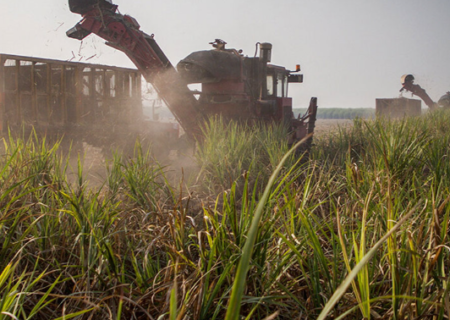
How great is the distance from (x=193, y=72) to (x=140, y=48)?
111 centimetres

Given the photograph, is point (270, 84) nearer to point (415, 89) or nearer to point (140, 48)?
point (140, 48)

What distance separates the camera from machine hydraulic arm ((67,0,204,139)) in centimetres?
757

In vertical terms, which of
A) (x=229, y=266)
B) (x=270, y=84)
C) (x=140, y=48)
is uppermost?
(x=140, y=48)

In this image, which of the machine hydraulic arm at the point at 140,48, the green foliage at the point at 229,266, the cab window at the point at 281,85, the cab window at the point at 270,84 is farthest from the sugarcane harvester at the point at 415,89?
the green foliage at the point at 229,266

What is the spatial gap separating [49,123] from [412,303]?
7.56 meters

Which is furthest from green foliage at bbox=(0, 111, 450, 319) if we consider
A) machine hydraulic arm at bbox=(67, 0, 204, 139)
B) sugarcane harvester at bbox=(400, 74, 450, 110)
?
sugarcane harvester at bbox=(400, 74, 450, 110)

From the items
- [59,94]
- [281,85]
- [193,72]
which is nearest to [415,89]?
[281,85]

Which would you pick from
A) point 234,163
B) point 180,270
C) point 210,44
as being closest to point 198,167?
point 234,163

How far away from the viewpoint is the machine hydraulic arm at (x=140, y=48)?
24.8 ft

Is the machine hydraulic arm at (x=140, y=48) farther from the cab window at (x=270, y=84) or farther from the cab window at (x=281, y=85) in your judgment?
the cab window at (x=281, y=85)

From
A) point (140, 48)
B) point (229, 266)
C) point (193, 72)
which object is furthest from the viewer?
point (193, 72)

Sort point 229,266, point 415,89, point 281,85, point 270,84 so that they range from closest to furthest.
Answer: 1. point 229,266
2. point 270,84
3. point 281,85
4. point 415,89

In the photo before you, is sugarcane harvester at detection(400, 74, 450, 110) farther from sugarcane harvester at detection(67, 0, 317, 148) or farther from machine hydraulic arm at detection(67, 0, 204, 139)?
machine hydraulic arm at detection(67, 0, 204, 139)

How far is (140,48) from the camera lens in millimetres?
7961
